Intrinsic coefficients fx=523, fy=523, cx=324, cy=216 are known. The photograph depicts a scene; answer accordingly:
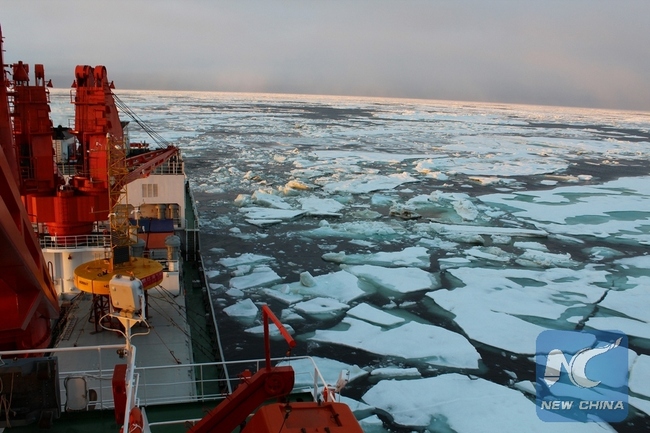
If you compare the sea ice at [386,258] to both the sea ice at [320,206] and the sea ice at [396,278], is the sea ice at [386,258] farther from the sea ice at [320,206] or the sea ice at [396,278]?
the sea ice at [320,206]

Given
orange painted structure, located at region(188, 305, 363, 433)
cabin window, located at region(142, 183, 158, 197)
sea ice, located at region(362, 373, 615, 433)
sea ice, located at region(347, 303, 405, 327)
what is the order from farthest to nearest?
cabin window, located at region(142, 183, 158, 197)
sea ice, located at region(347, 303, 405, 327)
sea ice, located at region(362, 373, 615, 433)
orange painted structure, located at region(188, 305, 363, 433)

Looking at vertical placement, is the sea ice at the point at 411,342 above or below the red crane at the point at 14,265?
below

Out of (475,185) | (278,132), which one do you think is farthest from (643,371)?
(278,132)

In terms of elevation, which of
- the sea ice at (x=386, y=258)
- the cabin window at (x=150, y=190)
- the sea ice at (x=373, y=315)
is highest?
the cabin window at (x=150, y=190)

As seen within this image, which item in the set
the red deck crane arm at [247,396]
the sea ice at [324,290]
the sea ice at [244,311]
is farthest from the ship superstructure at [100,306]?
the sea ice at [324,290]

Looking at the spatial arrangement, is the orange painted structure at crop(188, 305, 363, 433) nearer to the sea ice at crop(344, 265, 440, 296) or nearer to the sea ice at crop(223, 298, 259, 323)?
the sea ice at crop(223, 298, 259, 323)

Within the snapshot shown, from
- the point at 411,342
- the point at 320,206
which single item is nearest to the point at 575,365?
the point at 411,342

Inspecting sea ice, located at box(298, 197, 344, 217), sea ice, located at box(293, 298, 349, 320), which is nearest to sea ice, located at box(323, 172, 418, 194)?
sea ice, located at box(298, 197, 344, 217)

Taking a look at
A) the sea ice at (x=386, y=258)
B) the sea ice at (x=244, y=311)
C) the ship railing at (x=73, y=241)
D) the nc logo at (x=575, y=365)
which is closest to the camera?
the nc logo at (x=575, y=365)

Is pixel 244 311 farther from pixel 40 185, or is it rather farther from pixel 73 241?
pixel 40 185
